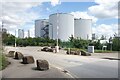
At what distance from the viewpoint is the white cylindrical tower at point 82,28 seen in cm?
11944

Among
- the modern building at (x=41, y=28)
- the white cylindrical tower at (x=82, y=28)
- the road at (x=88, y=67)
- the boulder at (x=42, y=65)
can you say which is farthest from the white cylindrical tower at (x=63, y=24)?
the boulder at (x=42, y=65)

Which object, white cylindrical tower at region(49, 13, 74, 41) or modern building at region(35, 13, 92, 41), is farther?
modern building at region(35, 13, 92, 41)

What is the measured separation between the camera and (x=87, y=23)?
121 meters

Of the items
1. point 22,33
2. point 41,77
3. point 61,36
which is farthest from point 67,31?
point 41,77

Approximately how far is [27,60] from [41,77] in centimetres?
779

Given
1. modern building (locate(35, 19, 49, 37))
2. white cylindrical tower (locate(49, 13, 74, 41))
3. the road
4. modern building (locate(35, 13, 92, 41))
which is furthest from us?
modern building (locate(35, 19, 49, 37))

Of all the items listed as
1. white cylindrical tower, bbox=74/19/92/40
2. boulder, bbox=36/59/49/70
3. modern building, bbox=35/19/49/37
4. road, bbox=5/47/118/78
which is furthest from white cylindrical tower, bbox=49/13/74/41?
boulder, bbox=36/59/49/70

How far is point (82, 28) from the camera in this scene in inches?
4786

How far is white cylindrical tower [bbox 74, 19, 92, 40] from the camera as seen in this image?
119438mm

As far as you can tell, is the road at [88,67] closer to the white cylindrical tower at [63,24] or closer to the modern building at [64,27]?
the modern building at [64,27]

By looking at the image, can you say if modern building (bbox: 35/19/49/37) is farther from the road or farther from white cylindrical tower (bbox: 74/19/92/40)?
the road

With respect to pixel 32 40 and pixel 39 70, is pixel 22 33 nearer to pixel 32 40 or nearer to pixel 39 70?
pixel 32 40

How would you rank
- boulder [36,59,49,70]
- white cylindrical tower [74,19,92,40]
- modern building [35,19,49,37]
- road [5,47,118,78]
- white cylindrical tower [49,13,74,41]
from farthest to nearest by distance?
1. modern building [35,19,49,37]
2. white cylindrical tower [74,19,92,40]
3. white cylindrical tower [49,13,74,41]
4. boulder [36,59,49,70]
5. road [5,47,118,78]

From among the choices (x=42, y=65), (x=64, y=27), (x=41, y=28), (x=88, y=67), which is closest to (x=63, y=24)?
(x=64, y=27)
